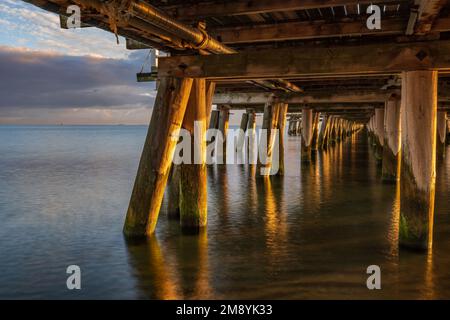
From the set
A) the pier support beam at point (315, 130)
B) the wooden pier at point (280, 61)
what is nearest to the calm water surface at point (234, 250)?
the wooden pier at point (280, 61)

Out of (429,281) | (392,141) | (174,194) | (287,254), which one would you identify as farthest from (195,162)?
(392,141)

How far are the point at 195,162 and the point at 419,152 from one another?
318 centimetres

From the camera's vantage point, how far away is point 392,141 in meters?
12.8

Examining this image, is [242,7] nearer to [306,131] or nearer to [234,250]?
[234,250]

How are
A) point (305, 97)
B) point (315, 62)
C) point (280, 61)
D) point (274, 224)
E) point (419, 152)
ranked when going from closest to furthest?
point (419, 152), point (315, 62), point (280, 61), point (274, 224), point (305, 97)

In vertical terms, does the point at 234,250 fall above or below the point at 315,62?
below

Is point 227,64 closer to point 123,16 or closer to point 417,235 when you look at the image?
point 123,16

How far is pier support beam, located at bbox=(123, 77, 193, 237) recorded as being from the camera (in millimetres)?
6477

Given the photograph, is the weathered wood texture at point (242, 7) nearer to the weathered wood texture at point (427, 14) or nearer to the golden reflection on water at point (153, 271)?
the weathered wood texture at point (427, 14)

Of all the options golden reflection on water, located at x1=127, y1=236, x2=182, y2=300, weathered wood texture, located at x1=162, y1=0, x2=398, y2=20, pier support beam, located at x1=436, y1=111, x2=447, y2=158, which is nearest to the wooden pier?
weathered wood texture, located at x1=162, y1=0, x2=398, y2=20

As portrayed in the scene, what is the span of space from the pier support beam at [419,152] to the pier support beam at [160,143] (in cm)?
305

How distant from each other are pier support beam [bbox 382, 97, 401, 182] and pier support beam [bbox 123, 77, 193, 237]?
791cm

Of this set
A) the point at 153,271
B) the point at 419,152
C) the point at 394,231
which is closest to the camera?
the point at 153,271

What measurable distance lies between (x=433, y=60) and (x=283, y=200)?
18.7 ft
